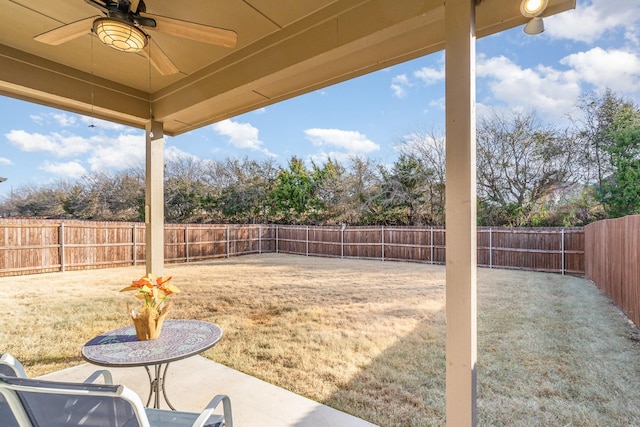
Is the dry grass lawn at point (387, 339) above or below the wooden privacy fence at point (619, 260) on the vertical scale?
below

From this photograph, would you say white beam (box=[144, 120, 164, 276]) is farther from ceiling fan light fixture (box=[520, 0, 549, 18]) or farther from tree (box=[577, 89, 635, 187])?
tree (box=[577, 89, 635, 187])

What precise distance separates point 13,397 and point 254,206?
14.6 m

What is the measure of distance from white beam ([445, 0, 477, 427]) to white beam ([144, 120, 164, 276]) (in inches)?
107

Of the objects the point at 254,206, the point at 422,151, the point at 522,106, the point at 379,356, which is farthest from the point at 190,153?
the point at 379,356

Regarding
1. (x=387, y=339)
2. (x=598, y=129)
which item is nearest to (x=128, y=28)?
(x=387, y=339)

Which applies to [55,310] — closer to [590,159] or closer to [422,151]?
[422,151]

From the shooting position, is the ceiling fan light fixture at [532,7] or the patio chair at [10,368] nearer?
the patio chair at [10,368]

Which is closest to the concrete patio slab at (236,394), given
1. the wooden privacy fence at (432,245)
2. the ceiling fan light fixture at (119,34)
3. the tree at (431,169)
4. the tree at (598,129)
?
the ceiling fan light fixture at (119,34)

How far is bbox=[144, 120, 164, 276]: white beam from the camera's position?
306cm

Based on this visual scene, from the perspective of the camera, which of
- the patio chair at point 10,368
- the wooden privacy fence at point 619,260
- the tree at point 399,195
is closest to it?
the patio chair at point 10,368

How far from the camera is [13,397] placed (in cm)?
86

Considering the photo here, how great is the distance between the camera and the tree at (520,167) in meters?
9.52

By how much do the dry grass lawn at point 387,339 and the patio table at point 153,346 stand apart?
40.0 inches

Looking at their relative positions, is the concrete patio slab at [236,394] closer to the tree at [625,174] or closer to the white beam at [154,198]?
the white beam at [154,198]
